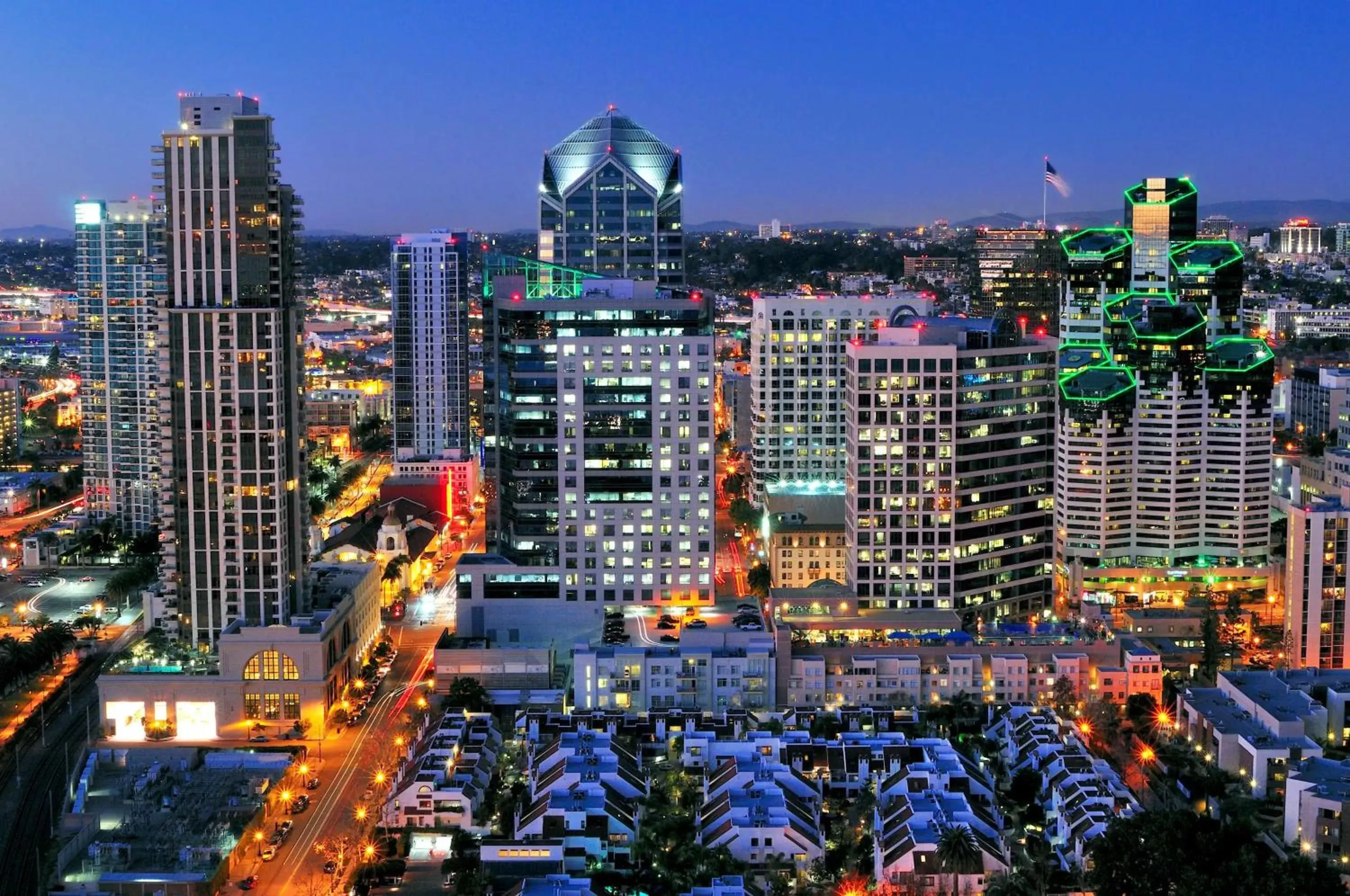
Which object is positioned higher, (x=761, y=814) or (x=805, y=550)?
(x=805, y=550)

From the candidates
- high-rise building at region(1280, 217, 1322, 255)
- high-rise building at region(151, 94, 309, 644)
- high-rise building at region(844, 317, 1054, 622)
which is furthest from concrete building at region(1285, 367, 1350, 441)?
high-rise building at region(1280, 217, 1322, 255)

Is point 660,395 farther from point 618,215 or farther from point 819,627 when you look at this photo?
point 618,215

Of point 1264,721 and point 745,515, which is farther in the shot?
point 745,515

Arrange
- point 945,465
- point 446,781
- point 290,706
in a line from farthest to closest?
point 945,465
point 290,706
point 446,781

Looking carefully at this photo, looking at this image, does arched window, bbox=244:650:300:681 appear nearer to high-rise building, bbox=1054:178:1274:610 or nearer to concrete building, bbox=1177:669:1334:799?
concrete building, bbox=1177:669:1334:799

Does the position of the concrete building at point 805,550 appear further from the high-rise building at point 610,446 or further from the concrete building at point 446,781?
the concrete building at point 446,781

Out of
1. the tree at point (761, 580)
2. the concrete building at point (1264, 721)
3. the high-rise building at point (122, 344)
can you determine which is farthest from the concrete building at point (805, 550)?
the high-rise building at point (122, 344)

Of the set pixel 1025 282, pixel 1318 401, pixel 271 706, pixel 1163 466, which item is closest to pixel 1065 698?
pixel 1163 466

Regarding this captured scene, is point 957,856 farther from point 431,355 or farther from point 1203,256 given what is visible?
point 431,355

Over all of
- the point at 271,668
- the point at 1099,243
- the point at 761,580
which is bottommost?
the point at 271,668
